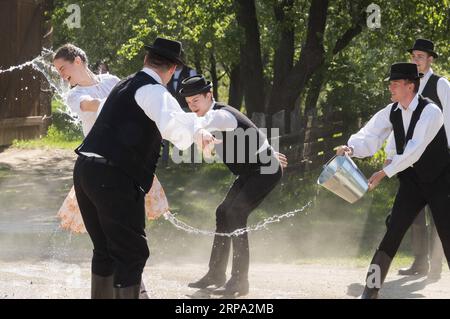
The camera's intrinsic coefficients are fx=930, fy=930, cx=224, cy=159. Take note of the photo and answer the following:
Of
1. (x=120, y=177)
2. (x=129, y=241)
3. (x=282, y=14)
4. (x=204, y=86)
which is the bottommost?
(x=129, y=241)

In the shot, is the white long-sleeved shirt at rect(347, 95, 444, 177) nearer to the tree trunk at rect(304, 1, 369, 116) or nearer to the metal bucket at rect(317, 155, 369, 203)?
the metal bucket at rect(317, 155, 369, 203)

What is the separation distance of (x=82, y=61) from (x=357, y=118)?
9.92 m

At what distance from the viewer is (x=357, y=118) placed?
15648mm

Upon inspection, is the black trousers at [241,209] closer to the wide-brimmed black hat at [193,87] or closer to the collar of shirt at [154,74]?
the wide-brimmed black hat at [193,87]

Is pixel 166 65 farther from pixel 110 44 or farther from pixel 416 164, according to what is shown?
pixel 110 44

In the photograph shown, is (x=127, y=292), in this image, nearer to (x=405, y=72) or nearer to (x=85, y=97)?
(x=85, y=97)

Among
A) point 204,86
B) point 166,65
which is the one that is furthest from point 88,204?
point 204,86

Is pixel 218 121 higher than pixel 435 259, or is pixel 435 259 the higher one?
pixel 218 121

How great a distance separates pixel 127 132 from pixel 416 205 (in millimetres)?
2224

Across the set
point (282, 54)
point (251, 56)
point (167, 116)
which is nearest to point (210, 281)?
point (167, 116)

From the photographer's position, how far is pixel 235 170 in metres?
7.30

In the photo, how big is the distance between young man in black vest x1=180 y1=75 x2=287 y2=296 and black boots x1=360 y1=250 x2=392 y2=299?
3.50ft

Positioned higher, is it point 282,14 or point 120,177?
point 282,14

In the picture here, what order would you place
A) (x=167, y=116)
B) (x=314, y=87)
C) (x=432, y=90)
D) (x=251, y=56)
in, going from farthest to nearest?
(x=314, y=87), (x=251, y=56), (x=432, y=90), (x=167, y=116)
